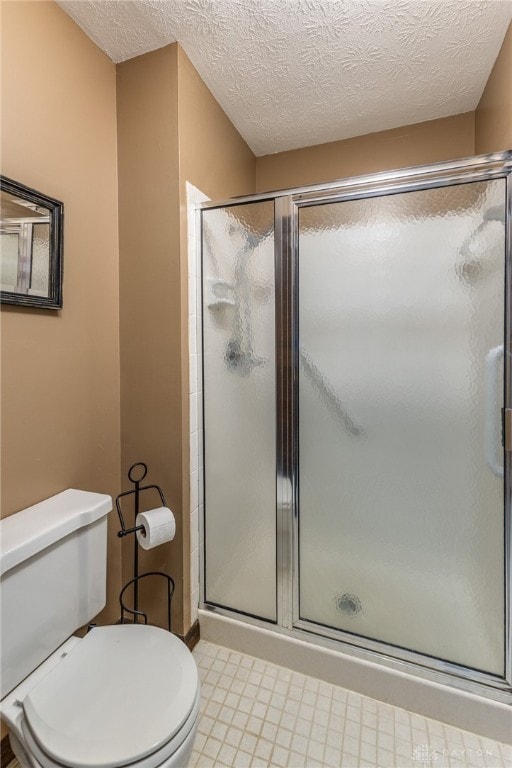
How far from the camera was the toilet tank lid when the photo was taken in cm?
91

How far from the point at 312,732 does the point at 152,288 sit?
1.63 metres

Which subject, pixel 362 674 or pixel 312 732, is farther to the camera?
pixel 362 674

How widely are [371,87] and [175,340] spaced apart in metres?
1.40

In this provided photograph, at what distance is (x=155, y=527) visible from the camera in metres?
1.23

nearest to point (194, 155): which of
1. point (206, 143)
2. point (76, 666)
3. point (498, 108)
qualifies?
point (206, 143)

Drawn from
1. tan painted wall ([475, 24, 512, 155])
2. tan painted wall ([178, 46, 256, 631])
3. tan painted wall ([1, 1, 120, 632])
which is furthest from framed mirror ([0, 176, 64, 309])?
tan painted wall ([475, 24, 512, 155])

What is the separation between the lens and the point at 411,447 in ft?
4.11

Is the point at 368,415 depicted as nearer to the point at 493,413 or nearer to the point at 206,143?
the point at 493,413

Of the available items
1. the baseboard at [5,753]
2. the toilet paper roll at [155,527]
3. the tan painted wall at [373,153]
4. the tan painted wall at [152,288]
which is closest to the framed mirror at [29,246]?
the tan painted wall at [152,288]

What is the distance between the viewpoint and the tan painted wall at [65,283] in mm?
1064

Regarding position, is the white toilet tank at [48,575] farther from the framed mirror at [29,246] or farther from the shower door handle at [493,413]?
the shower door handle at [493,413]

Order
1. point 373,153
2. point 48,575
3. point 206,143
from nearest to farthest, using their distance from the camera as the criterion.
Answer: point 48,575 → point 206,143 → point 373,153

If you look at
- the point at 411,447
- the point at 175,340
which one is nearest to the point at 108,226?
the point at 175,340

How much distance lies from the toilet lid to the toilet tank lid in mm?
320
